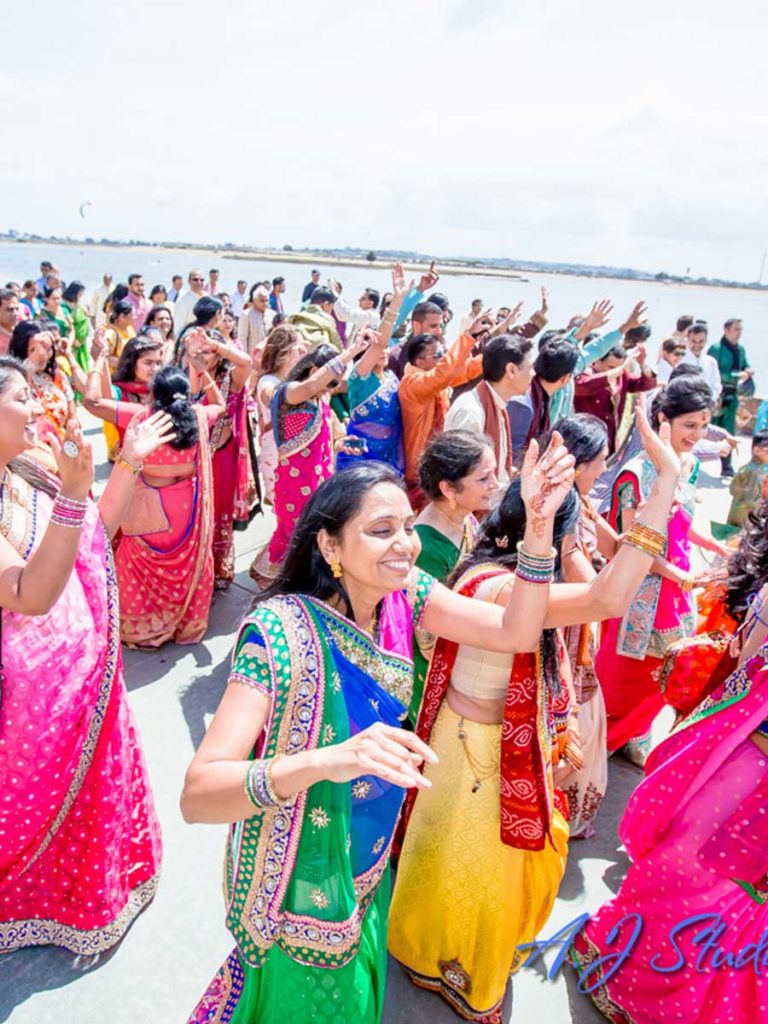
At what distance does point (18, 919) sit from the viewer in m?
2.07

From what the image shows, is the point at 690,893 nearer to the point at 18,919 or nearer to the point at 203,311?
the point at 18,919

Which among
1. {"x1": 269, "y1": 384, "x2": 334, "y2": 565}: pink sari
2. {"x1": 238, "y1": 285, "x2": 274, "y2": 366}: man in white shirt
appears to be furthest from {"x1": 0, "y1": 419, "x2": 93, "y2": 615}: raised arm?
{"x1": 238, "y1": 285, "x2": 274, "y2": 366}: man in white shirt

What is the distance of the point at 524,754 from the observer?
73.0 inches

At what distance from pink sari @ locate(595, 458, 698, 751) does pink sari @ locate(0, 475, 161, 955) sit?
1.88 m

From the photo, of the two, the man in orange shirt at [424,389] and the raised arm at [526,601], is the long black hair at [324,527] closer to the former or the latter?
the raised arm at [526,601]

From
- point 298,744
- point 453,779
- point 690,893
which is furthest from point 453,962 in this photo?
point 298,744

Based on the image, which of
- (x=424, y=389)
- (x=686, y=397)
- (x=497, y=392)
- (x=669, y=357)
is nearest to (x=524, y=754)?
(x=686, y=397)

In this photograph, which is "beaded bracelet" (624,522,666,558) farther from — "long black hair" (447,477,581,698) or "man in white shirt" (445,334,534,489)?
"man in white shirt" (445,334,534,489)

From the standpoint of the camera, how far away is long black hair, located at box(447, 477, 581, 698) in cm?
189

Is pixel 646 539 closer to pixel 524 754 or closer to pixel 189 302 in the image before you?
pixel 524 754

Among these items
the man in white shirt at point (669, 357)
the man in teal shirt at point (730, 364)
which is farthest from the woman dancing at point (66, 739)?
the man in teal shirt at point (730, 364)

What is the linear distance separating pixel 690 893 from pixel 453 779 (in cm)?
61

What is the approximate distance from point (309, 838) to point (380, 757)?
1.21 feet

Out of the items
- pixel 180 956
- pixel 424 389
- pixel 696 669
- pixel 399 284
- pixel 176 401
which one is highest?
pixel 399 284
